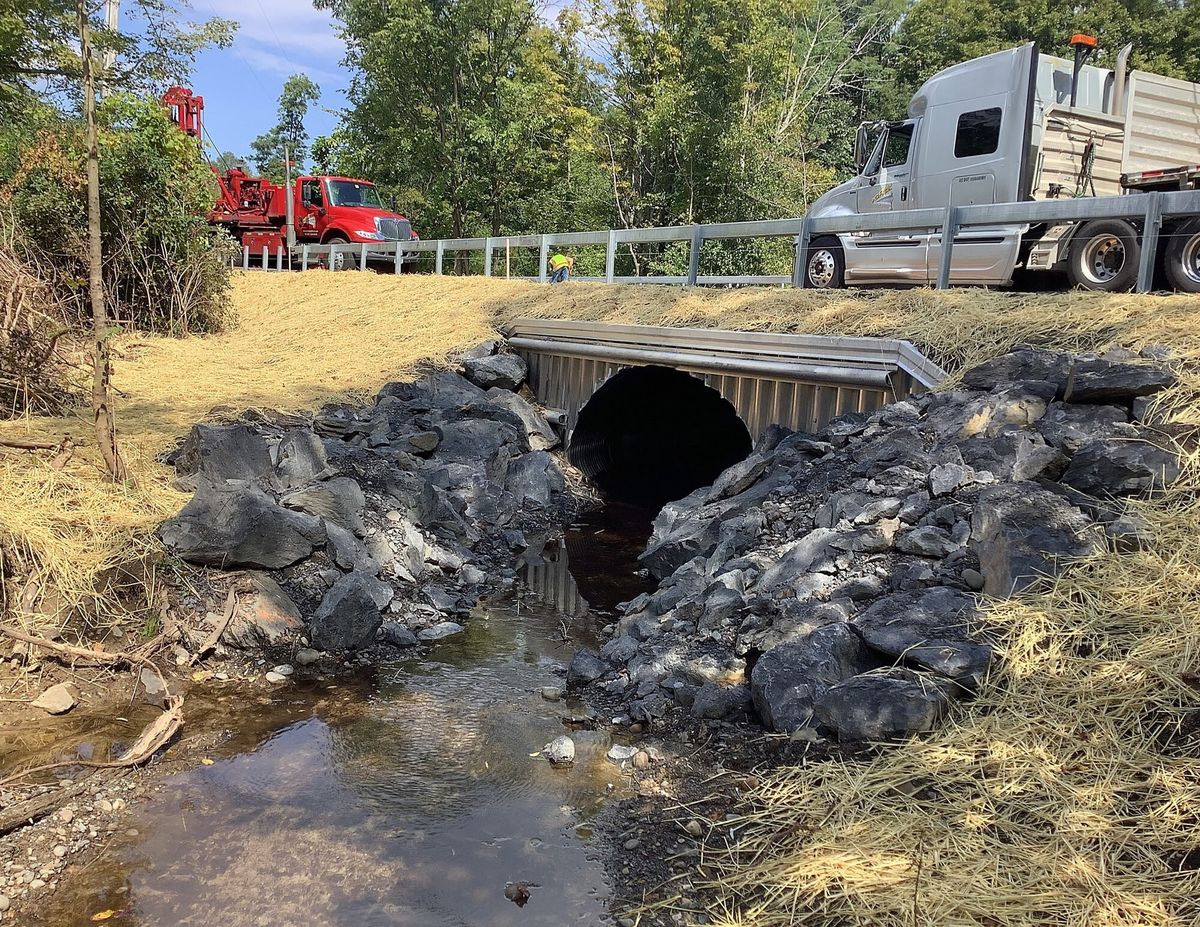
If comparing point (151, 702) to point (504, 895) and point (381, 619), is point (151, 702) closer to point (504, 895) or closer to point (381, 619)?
point (381, 619)

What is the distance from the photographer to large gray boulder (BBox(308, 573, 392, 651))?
707 centimetres

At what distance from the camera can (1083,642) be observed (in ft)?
15.2

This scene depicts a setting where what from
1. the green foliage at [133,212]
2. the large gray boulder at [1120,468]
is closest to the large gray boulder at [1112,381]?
the large gray boulder at [1120,468]

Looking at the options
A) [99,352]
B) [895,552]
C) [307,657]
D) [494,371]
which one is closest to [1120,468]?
[895,552]

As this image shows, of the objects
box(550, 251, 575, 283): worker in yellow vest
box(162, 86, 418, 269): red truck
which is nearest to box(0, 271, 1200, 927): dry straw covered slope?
box(550, 251, 575, 283): worker in yellow vest

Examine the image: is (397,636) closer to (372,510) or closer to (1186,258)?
(372,510)

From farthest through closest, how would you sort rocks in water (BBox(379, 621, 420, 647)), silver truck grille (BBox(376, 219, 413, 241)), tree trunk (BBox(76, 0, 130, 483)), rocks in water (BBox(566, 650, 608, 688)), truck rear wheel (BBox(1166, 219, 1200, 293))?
silver truck grille (BBox(376, 219, 413, 241)) → truck rear wheel (BBox(1166, 219, 1200, 293)) → tree trunk (BBox(76, 0, 130, 483)) → rocks in water (BBox(379, 621, 420, 647)) → rocks in water (BBox(566, 650, 608, 688))

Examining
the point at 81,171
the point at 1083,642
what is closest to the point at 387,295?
the point at 81,171

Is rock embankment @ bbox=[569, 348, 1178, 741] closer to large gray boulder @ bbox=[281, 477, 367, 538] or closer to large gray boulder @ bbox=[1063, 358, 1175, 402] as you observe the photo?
large gray boulder @ bbox=[1063, 358, 1175, 402]

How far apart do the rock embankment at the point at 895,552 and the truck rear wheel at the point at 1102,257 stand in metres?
2.66

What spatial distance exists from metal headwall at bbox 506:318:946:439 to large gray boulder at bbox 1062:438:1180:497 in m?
2.19

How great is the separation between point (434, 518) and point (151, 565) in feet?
11.1

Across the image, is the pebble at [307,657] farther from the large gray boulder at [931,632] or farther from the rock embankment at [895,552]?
the large gray boulder at [931,632]

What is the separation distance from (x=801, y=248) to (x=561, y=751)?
8.02m
